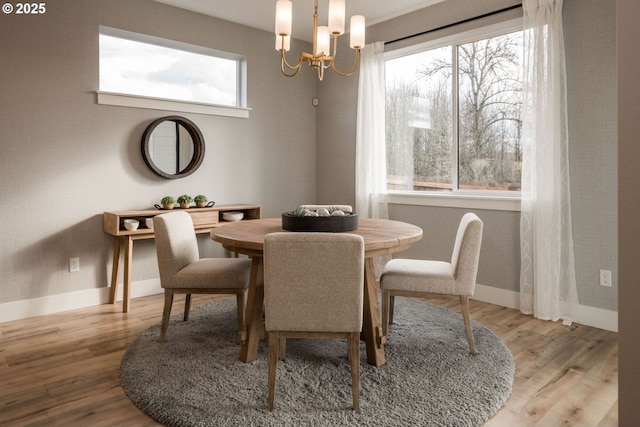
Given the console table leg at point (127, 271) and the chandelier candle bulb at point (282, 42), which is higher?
the chandelier candle bulb at point (282, 42)

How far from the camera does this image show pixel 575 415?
6.17 feet

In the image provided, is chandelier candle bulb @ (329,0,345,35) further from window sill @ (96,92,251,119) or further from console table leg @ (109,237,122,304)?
console table leg @ (109,237,122,304)

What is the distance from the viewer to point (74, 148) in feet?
11.2

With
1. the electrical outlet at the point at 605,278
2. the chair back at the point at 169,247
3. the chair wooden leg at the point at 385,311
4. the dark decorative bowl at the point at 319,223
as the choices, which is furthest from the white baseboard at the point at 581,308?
the chair back at the point at 169,247

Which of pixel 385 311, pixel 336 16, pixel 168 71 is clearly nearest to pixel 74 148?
pixel 168 71

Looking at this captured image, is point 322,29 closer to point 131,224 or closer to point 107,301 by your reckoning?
point 131,224

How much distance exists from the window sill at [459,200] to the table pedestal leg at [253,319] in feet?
6.83

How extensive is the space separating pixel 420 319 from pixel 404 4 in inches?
110

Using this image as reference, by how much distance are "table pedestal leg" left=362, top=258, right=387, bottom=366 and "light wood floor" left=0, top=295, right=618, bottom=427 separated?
1.50ft

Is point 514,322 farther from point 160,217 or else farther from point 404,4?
point 404,4

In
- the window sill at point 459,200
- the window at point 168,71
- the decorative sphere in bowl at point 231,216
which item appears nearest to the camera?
the window sill at point 459,200

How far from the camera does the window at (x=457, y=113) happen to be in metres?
3.55

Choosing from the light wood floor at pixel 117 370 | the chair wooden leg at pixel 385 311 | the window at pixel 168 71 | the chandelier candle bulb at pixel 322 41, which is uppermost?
the window at pixel 168 71

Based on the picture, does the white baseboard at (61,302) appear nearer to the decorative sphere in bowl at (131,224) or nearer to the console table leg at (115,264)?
the console table leg at (115,264)
